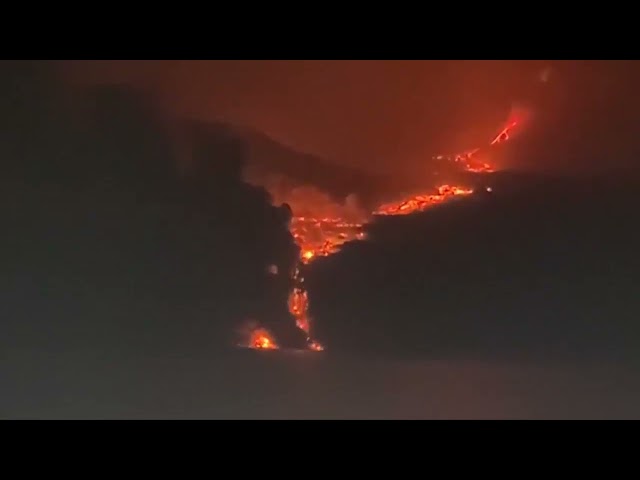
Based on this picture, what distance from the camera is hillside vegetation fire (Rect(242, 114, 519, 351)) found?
311 cm

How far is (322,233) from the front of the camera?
3.13 meters

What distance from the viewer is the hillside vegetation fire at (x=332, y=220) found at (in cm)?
311

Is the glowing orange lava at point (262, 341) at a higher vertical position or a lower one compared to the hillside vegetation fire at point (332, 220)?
lower

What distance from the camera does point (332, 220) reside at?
3139mm

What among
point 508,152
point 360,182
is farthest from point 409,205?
point 508,152

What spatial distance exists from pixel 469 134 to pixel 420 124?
234 millimetres

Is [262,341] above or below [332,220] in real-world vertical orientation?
below

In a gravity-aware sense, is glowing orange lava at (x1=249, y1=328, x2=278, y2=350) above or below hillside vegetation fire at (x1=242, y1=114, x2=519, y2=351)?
below
